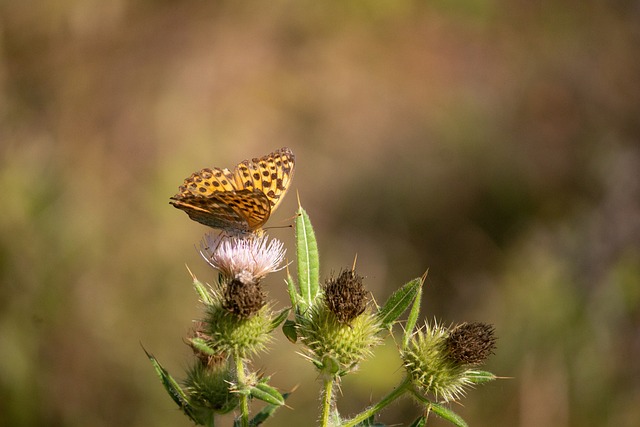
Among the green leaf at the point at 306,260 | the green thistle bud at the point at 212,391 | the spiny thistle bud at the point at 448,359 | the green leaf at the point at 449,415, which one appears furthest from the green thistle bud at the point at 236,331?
the green leaf at the point at 449,415

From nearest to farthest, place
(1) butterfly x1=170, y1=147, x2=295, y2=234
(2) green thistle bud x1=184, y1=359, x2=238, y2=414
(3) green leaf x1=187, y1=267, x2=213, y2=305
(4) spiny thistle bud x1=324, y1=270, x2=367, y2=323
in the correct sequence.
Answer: (2) green thistle bud x1=184, y1=359, x2=238, y2=414
(4) spiny thistle bud x1=324, y1=270, x2=367, y2=323
(3) green leaf x1=187, y1=267, x2=213, y2=305
(1) butterfly x1=170, y1=147, x2=295, y2=234

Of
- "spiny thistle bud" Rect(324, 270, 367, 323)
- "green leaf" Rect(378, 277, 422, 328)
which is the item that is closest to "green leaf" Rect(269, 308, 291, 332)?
"spiny thistle bud" Rect(324, 270, 367, 323)

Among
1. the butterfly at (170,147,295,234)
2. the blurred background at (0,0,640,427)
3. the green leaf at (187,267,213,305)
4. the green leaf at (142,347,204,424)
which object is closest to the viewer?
the green leaf at (142,347,204,424)

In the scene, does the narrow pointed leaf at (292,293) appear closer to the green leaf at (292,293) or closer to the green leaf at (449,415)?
the green leaf at (292,293)

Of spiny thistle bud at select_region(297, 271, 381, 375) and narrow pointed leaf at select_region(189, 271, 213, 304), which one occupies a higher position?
narrow pointed leaf at select_region(189, 271, 213, 304)

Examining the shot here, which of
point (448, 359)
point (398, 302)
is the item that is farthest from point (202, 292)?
point (448, 359)

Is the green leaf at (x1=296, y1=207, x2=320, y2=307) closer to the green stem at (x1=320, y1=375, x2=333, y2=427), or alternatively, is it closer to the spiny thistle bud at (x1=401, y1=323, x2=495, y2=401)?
the green stem at (x1=320, y1=375, x2=333, y2=427)
